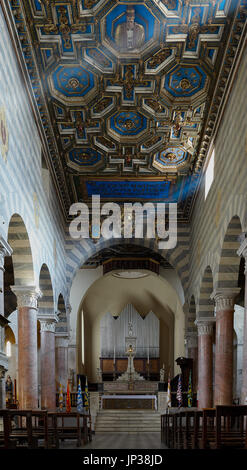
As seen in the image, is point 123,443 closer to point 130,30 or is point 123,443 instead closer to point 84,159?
point 84,159

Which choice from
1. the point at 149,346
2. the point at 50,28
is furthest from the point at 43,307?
the point at 149,346

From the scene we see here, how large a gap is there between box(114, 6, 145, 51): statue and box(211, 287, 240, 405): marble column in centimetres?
637

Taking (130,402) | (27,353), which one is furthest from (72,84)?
(130,402)

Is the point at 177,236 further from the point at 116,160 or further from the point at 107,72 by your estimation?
the point at 107,72

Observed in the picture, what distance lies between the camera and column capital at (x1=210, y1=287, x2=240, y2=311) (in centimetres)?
1521

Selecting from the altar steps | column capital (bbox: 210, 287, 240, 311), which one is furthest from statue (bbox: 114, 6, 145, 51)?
the altar steps

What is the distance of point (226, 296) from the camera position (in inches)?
602

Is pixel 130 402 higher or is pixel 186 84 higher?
pixel 186 84

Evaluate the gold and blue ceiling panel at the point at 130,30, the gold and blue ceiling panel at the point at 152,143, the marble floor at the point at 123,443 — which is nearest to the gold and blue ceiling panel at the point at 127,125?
the gold and blue ceiling panel at the point at 152,143

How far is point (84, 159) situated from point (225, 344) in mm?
7105

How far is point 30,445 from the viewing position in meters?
9.28

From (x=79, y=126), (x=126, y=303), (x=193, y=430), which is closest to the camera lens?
(x=193, y=430)

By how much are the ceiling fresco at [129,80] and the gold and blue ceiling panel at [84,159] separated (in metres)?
0.03

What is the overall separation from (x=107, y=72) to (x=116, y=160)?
4900 millimetres
